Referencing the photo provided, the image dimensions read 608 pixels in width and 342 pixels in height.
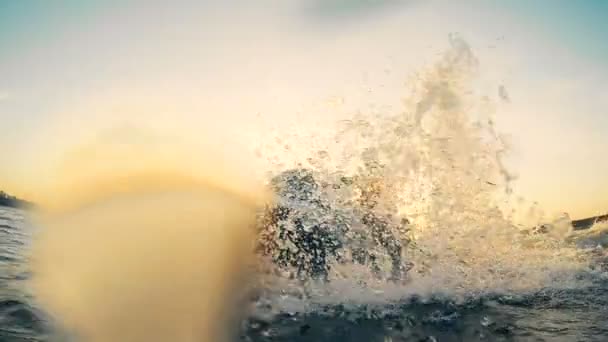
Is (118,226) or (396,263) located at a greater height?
(118,226)

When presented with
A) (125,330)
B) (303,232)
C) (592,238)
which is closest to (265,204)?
(303,232)

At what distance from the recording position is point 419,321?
8961 mm

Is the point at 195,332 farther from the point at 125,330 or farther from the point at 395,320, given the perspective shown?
the point at 395,320

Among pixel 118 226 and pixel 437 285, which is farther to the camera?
pixel 437 285

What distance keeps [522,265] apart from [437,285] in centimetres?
396

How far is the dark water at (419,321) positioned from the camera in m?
7.85

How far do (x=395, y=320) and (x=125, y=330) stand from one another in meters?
4.75

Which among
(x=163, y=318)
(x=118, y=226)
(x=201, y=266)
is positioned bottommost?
(x=163, y=318)

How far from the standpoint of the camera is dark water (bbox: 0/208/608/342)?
785 centimetres

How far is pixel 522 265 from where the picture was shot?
13.8 m

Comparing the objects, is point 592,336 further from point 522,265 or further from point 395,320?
point 522,265

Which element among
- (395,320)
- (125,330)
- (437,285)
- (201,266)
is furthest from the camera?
(437,285)

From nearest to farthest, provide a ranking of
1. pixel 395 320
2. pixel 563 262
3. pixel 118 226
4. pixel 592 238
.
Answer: pixel 395 320 → pixel 118 226 → pixel 563 262 → pixel 592 238

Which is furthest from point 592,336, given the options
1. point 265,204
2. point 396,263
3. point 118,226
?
point 118,226
